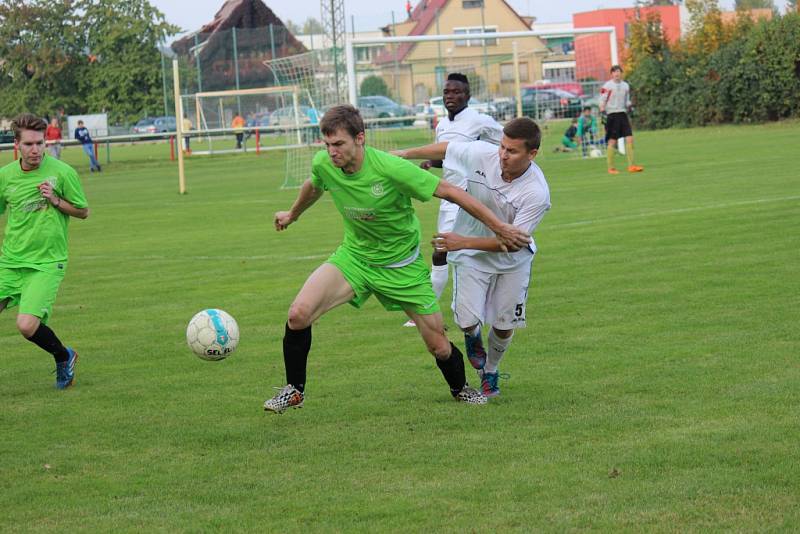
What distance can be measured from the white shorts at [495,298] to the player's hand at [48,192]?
2820 mm

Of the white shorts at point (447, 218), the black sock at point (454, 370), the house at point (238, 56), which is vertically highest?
the house at point (238, 56)

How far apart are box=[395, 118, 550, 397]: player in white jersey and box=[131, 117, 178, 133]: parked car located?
4720 centimetres

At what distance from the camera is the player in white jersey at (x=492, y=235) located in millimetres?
6820

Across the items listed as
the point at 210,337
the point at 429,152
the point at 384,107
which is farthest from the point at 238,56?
the point at 210,337

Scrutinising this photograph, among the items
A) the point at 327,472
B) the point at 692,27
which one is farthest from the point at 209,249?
the point at 692,27

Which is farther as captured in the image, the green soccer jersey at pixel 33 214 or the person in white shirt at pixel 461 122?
the person in white shirt at pixel 461 122

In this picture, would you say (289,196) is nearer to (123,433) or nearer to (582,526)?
(123,433)

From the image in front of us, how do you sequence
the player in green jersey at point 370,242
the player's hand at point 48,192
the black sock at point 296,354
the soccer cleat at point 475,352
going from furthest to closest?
the player's hand at point 48,192, the soccer cleat at point 475,352, the black sock at point 296,354, the player in green jersey at point 370,242

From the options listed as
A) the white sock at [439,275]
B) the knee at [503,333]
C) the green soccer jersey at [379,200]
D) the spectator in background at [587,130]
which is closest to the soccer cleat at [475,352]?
the knee at [503,333]

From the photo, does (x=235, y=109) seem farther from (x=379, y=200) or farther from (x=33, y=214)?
(x=379, y=200)

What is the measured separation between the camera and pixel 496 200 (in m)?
6.99

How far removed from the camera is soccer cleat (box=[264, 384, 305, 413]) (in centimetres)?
671

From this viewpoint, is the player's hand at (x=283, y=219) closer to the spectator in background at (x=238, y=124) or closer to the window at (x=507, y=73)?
the window at (x=507, y=73)

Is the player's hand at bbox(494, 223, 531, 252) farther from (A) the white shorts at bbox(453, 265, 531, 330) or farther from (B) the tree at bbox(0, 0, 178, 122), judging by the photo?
(B) the tree at bbox(0, 0, 178, 122)
